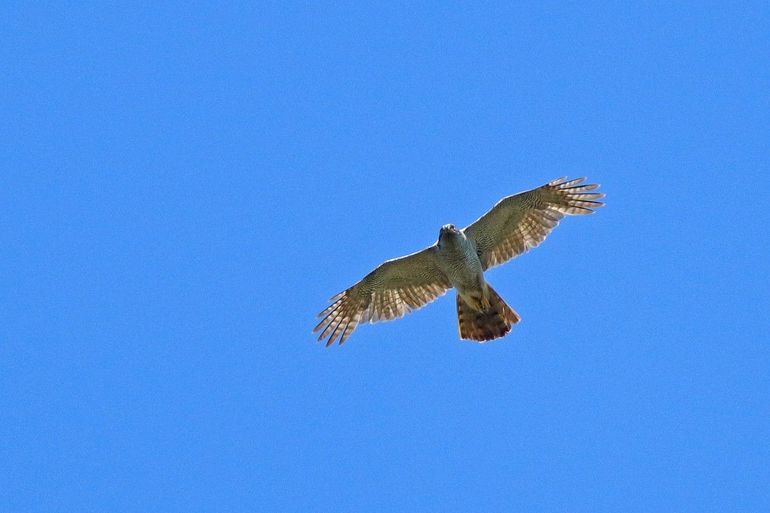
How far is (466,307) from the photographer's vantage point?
66.6 feet

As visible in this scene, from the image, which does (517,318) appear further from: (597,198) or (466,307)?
(597,198)

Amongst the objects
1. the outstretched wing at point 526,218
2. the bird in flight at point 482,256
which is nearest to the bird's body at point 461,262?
the bird in flight at point 482,256

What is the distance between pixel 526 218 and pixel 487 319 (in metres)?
1.70

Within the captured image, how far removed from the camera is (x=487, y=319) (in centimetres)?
2022

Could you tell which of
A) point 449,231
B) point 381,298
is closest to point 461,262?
point 449,231

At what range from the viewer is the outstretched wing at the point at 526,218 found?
20016mm

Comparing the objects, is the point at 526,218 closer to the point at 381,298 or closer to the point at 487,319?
the point at 487,319

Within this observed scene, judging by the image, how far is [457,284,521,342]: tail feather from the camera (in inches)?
794

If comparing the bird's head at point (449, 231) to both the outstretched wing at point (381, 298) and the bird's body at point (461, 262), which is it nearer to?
the bird's body at point (461, 262)

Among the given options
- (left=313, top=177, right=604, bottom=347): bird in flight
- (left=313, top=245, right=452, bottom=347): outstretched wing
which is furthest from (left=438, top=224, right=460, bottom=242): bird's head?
(left=313, top=245, right=452, bottom=347): outstretched wing

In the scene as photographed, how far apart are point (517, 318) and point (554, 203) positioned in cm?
189

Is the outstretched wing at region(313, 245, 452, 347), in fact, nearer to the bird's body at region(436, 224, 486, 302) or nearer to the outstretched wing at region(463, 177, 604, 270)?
the bird's body at region(436, 224, 486, 302)

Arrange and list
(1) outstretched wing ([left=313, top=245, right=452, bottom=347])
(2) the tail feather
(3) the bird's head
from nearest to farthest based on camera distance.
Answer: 1. (3) the bird's head
2. (2) the tail feather
3. (1) outstretched wing ([left=313, top=245, right=452, bottom=347])

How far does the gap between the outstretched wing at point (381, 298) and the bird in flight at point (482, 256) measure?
0.02 meters
